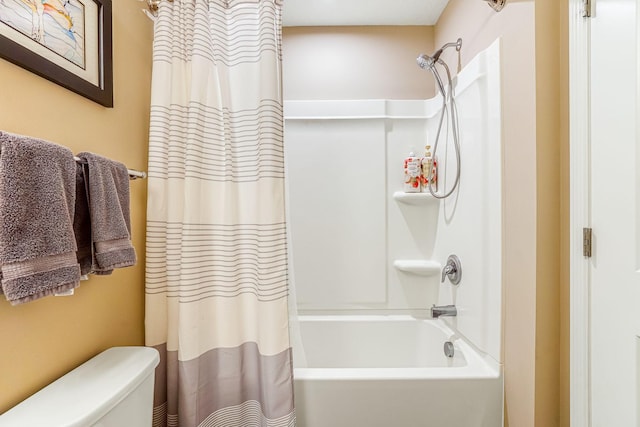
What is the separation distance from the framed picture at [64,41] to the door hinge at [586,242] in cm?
158

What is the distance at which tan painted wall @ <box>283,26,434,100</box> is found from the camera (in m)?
2.21

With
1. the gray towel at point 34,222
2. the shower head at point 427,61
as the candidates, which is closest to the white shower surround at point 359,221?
the shower head at point 427,61

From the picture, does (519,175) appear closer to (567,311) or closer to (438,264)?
(567,311)

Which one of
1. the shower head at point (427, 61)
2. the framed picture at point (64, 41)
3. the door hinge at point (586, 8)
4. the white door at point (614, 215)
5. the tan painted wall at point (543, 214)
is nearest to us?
the framed picture at point (64, 41)

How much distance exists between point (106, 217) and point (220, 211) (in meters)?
0.41

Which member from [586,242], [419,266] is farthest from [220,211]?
[419,266]

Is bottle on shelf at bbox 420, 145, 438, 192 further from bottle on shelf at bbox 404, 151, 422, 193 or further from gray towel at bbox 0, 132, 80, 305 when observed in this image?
gray towel at bbox 0, 132, 80, 305

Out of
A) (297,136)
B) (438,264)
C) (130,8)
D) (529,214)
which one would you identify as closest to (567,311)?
(529,214)

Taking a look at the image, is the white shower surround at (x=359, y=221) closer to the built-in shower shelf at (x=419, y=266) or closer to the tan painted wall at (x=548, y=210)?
the built-in shower shelf at (x=419, y=266)

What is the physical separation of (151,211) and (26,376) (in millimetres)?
613

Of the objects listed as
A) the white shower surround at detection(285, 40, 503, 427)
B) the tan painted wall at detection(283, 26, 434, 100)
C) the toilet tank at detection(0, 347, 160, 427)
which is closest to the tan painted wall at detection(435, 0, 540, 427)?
the white shower surround at detection(285, 40, 503, 427)

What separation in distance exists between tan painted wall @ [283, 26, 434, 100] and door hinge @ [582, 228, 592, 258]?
1.47 m

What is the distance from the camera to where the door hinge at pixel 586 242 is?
1007 mm

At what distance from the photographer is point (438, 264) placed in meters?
2.04
